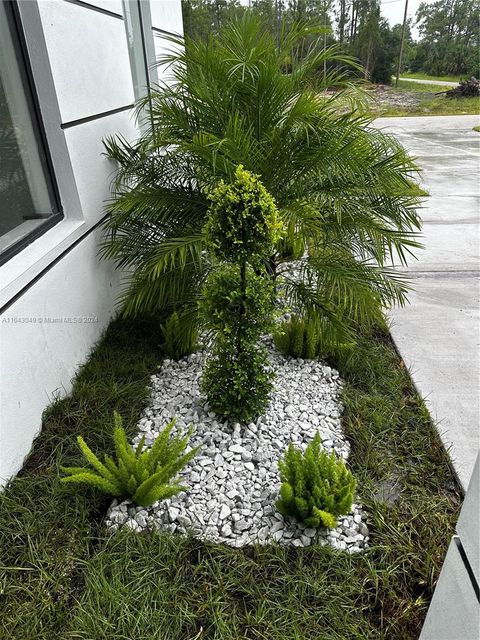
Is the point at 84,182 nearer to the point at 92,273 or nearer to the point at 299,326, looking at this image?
the point at 92,273

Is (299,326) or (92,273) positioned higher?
(92,273)

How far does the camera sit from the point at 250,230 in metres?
1.82

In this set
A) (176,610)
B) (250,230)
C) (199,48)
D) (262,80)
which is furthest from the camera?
(199,48)

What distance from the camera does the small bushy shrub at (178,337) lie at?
270cm

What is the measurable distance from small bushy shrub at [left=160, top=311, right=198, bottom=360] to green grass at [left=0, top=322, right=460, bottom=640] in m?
0.73

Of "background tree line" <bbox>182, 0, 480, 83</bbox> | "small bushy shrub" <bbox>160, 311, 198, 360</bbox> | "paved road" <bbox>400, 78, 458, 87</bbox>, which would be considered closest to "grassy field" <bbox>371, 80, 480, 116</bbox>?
"paved road" <bbox>400, 78, 458, 87</bbox>

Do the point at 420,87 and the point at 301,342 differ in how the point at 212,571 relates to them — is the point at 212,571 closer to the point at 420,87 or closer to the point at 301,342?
the point at 301,342

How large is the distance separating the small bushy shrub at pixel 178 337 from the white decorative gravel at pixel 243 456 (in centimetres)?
6

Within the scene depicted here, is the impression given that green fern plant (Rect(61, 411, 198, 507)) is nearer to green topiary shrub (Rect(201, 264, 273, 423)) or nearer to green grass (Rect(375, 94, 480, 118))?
green topiary shrub (Rect(201, 264, 273, 423))

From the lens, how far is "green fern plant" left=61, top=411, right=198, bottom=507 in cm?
179

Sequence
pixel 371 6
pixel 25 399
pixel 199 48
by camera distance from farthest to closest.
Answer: pixel 371 6 → pixel 199 48 → pixel 25 399

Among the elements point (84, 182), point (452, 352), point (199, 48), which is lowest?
point (452, 352)

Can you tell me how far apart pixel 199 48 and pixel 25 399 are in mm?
2124

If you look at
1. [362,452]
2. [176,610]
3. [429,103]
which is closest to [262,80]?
[362,452]
